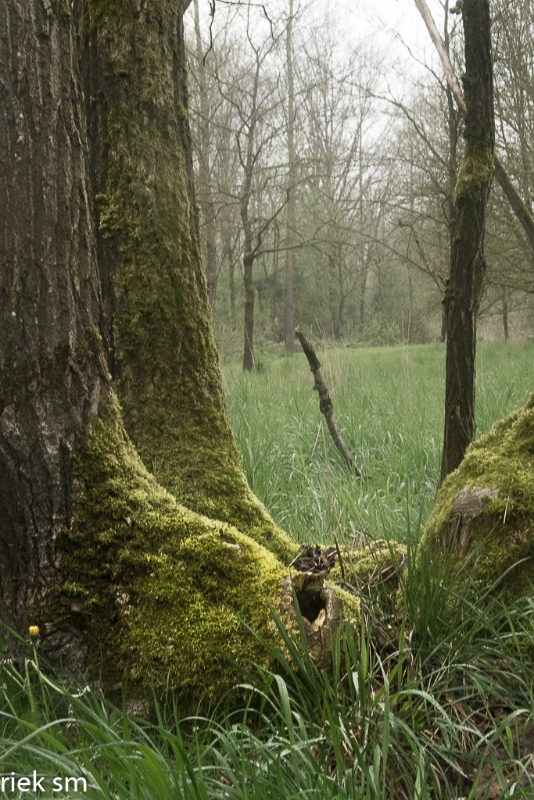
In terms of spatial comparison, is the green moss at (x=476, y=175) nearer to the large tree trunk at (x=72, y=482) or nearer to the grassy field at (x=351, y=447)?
the grassy field at (x=351, y=447)

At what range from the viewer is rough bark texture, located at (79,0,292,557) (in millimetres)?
2344

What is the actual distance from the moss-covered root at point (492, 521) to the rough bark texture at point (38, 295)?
115 cm

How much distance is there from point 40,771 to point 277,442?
141 inches

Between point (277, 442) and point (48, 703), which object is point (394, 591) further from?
point (277, 442)

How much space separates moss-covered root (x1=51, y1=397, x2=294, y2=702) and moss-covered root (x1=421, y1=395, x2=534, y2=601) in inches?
23.1

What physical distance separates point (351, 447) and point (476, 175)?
2.67 meters

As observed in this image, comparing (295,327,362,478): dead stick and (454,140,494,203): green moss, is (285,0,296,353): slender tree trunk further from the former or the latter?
(454,140,494,203): green moss

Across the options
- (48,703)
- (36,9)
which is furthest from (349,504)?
(36,9)

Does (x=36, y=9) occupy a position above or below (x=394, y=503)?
above

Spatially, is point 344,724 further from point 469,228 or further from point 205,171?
point 205,171

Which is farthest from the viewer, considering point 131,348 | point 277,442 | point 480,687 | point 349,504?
point 277,442

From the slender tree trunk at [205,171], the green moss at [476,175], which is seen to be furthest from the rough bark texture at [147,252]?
the slender tree trunk at [205,171]

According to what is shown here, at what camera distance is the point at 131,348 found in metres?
2.36

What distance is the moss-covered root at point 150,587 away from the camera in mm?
1558
